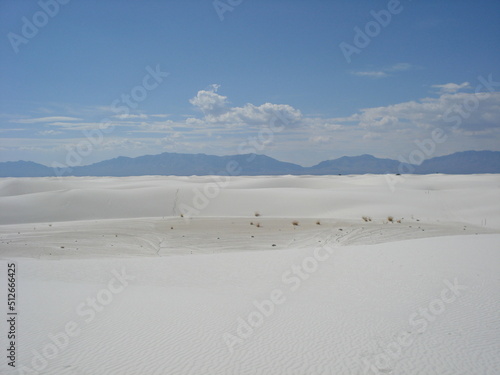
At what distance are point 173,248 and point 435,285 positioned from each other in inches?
401

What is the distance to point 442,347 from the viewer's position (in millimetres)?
5223

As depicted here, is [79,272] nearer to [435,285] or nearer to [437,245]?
[435,285]

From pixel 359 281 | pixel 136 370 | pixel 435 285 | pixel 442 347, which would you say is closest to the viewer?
pixel 136 370

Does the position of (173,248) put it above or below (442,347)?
above

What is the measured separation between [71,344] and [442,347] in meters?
5.01

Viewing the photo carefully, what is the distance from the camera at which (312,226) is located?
19.7 meters

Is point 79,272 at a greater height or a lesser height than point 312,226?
lesser

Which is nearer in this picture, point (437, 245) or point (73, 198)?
point (437, 245)

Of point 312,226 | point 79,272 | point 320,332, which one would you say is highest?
point 312,226

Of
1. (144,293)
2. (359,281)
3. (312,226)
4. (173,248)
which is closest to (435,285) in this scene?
(359,281)

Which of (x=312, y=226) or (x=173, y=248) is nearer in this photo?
(x=173, y=248)

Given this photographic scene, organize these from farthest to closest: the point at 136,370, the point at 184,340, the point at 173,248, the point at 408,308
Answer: the point at 173,248
the point at 408,308
the point at 184,340
the point at 136,370

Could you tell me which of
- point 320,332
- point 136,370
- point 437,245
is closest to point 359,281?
point 320,332

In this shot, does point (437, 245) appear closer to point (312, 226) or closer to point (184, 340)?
point (312, 226)
